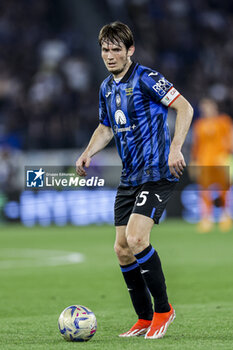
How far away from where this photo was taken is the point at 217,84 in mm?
21484

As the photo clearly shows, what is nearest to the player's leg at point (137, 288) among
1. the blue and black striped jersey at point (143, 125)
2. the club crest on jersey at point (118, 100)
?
the blue and black striped jersey at point (143, 125)

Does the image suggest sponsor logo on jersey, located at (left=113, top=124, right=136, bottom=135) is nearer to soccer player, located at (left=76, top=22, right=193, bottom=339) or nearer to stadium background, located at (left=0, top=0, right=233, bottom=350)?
soccer player, located at (left=76, top=22, right=193, bottom=339)

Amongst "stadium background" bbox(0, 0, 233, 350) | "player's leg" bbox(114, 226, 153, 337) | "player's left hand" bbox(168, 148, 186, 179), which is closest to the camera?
"player's left hand" bbox(168, 148, 186, 179)

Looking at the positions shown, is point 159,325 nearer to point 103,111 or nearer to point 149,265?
point 149,265

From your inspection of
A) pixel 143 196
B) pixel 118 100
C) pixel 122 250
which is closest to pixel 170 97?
pixel 118 100

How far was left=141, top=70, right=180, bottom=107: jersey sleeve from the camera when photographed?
191 inches

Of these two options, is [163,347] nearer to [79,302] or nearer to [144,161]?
[144,161]

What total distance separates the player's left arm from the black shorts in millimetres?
221

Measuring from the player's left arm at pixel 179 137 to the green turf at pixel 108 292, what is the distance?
1073 mm

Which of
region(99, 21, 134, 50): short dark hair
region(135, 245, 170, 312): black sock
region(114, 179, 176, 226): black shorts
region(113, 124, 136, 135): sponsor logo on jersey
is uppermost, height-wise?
region(99, 21, 134, 50): short dark hair

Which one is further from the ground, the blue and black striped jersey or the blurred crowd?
Answer: the blue and black striped jersey

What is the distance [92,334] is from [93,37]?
19.2 meters

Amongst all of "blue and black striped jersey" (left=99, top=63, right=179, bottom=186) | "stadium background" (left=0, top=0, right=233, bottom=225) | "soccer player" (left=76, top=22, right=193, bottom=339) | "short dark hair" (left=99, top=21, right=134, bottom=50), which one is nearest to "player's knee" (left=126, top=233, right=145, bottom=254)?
"soccer player" (left=76, top=22, right=193, bottom=339)

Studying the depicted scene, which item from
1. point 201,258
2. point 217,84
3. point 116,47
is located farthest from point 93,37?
point 116,47
